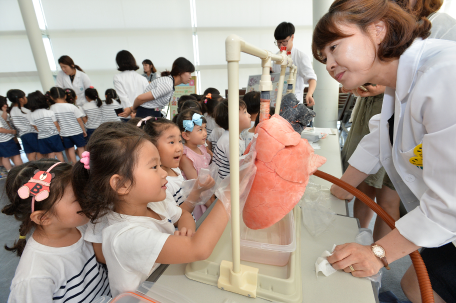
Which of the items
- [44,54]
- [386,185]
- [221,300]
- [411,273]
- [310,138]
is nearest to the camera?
[221,300]

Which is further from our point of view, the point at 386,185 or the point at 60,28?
the point at 60,28

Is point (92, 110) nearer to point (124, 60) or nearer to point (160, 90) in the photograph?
point (124, 60)

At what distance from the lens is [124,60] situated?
2637mm

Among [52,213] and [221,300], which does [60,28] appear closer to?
[52,213]

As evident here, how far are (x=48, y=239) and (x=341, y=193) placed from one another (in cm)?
124

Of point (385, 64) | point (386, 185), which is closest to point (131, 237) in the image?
point (385, 64)

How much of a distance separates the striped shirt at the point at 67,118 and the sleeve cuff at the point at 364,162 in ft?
12.5

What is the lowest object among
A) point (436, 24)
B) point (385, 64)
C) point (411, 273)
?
point (411, 273)

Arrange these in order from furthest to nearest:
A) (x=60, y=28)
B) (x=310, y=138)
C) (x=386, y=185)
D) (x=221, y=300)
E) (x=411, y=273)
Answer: (x=60, y=28)
(x=310, y=138)
(x=386, y=185)
(x=411, y=273)
(x=221, y=300)

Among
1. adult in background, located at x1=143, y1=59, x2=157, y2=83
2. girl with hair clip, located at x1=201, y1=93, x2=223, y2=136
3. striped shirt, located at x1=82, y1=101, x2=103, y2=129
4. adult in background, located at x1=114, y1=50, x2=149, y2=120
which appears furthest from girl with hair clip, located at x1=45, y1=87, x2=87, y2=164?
girl with hair clip, located at x1=201, y1=93, x2=223, y2=136

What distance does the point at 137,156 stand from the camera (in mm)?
746

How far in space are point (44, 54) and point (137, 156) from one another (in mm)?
6523

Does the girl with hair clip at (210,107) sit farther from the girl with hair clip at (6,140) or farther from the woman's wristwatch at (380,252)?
the girl with hair clip at (6,140)

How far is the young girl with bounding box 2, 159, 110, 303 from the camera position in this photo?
0.70 m
